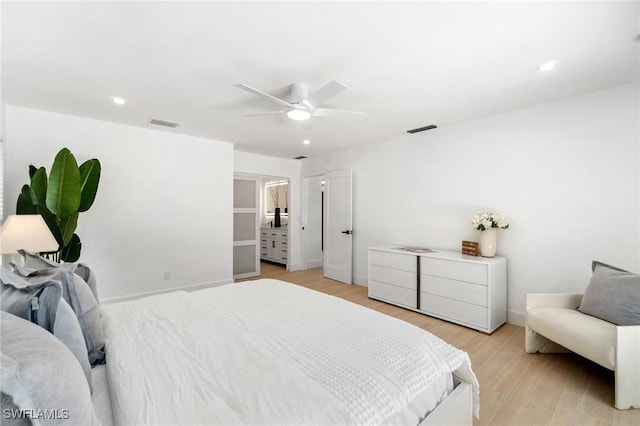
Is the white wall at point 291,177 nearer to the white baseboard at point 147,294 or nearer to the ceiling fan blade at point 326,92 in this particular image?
the white baseboard at point 147,294

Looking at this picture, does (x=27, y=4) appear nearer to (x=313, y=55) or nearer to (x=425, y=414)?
(x=313, y=55)

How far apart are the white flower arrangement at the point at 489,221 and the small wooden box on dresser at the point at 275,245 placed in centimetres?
376

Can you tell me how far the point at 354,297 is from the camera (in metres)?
4.00

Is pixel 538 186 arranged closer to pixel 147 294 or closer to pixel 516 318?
pixel 516 318

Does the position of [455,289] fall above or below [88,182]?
below

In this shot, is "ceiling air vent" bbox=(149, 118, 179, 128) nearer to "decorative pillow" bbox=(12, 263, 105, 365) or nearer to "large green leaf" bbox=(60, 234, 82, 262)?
"large green leaf" bbox=(60, 234, 82, 262)

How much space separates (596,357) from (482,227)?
1.49 metres

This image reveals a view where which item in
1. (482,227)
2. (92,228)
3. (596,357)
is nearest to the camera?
(596,357)

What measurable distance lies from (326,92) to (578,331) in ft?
8.43

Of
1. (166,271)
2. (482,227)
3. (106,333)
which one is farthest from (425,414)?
(166,271)

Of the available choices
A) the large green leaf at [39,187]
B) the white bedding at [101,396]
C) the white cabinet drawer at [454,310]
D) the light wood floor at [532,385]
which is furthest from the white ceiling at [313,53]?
the light wood floor at [532,385]

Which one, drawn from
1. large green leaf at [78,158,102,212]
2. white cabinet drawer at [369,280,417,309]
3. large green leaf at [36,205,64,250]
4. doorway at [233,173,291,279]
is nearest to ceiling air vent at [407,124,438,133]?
white cabinet drawer at [369,280,417,309]

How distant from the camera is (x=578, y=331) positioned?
196cm

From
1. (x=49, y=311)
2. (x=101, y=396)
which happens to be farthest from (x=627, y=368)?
(x=49, y=311)
